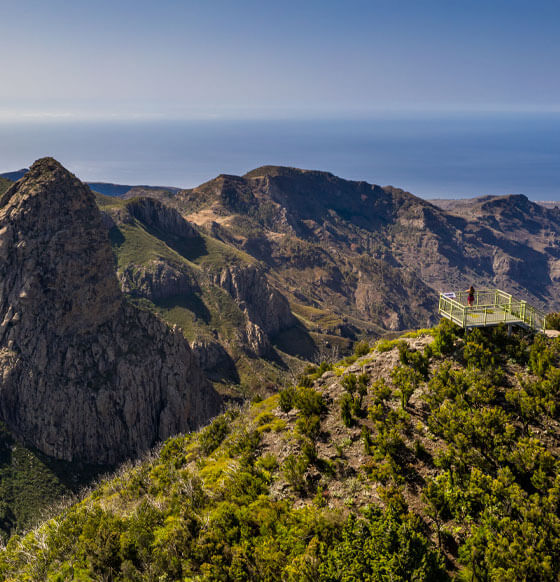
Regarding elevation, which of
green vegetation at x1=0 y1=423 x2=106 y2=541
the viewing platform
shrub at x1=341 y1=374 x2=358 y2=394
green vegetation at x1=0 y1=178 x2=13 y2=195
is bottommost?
green vegetation at x1=0 y1=423 x2=106 y2=541

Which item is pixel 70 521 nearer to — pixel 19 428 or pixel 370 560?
pixel 370 560

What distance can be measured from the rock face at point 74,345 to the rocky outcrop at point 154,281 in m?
46.8

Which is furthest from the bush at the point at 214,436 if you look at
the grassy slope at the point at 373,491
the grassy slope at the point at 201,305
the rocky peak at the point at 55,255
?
the grassy slope at the point at 201,305

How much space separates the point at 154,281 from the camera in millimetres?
161375

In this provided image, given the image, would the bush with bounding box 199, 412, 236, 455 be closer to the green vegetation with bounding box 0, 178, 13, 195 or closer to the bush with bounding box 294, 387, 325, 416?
the bush with bounding box 294, 387, 325, 416

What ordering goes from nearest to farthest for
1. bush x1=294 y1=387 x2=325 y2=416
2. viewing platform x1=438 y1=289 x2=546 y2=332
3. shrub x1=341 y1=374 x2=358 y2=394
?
viewing platform x1=438 y1=289 x2=546 y2=332, shrub x1=341 y1=374 x2=358 y2=394, bush x1=294 y1=387 x2=325 y2=416

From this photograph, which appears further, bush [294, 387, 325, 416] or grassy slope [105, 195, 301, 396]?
grassy slope [105, 195, 301, 396]

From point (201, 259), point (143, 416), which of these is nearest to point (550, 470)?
point (143, 416)

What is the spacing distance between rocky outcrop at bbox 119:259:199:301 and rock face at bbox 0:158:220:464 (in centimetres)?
4676

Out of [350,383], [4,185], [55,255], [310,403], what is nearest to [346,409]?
[350,383]

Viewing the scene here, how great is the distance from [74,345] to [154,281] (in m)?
62.6

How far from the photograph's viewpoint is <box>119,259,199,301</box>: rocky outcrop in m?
159

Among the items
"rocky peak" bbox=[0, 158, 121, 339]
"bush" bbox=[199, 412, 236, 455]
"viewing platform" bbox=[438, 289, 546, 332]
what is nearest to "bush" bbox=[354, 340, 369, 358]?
"viewing platform" bbox=[438, 289, 546, 332]

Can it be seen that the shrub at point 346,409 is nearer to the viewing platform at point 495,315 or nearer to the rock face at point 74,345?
the viewing platform at point 495,315
